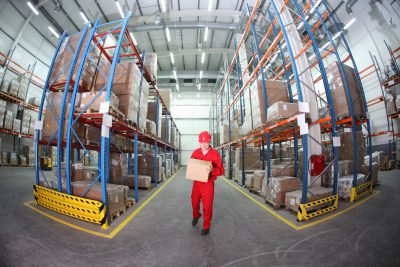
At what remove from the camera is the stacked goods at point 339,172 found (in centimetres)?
503

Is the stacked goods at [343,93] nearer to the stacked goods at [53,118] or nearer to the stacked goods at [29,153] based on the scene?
the stacked goods at [53,118]

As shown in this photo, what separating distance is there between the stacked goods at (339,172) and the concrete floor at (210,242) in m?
1.27

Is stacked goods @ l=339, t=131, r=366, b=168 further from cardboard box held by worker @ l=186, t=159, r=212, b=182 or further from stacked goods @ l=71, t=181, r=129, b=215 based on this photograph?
stacked goods @ l=71, t=181, r=129, b=215

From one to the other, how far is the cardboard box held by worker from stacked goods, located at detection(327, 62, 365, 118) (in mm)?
4862

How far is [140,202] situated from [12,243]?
269 centimetres

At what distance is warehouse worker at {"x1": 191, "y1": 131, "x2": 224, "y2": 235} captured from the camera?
2785 mm

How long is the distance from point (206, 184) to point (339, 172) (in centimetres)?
517

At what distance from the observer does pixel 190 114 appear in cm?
2234

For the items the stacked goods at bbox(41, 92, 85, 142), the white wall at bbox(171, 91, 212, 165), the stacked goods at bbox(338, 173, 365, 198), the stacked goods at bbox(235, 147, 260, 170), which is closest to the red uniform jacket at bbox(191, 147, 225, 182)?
the stacked goods at bbox(41, 92, 85, 142)

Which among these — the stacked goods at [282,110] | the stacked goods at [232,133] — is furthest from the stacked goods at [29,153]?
the stacked goods at [282,110]

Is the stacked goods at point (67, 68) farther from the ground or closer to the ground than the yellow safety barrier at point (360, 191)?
farther from the ground

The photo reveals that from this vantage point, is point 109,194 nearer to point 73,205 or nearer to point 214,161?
point 73,205

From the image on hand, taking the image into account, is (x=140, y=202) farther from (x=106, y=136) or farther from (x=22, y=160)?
(x=22, y=160)

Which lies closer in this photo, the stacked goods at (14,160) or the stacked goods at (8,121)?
the stacked goods at (8,121)
